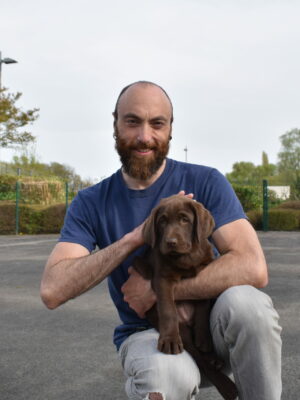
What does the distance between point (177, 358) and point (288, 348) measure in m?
2.40

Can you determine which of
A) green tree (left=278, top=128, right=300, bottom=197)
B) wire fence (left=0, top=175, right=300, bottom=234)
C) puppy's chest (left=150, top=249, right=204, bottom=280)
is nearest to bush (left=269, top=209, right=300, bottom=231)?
wire fence (left=0, top=175, right=300, bottom=234)

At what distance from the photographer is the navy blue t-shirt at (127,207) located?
3129mm

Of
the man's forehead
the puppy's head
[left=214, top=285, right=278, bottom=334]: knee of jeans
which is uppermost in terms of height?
the man's forehead

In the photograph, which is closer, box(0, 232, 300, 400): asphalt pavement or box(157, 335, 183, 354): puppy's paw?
box(157, 335, 183, 354): puppy's paw

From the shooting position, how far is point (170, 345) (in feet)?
8.85

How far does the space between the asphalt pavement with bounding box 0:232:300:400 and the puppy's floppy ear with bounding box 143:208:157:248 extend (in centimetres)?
139

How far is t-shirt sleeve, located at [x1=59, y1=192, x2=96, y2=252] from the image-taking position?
127 inches

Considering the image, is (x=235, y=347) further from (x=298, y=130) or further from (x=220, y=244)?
(x=298, y=130)

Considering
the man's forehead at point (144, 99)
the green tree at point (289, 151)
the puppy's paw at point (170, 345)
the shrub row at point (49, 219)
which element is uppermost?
the green tree at point (289, 151)

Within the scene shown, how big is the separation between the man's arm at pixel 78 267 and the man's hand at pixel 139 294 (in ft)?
0.41

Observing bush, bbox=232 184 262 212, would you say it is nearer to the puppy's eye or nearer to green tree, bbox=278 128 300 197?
the puppy's eye

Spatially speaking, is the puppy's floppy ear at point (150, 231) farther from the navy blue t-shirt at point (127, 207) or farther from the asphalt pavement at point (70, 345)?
the asphalt pavement at point (70, 345)

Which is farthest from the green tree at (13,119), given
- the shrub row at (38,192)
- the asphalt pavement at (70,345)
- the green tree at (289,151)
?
the green tree at (289,151)

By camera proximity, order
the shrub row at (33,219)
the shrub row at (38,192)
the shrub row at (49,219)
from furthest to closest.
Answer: the shrub row at (38,192) < the shrub row at (33,219) < the shrub row at (49,219)
